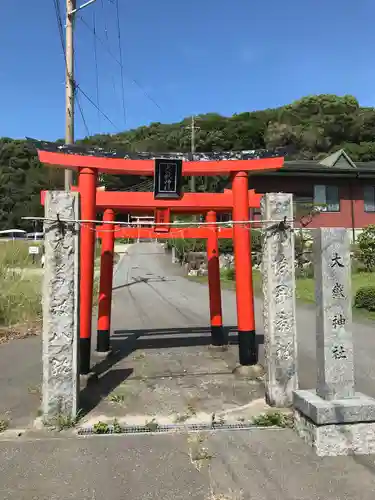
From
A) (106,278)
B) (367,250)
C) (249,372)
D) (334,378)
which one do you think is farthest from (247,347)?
(367,250)

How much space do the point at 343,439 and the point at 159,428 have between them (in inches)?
75.6

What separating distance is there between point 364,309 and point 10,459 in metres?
11.1

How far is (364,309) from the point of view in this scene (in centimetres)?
1245

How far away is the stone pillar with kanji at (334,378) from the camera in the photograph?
3846 mm

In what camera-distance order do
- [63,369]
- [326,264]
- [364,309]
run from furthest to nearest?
[364,309] → [63,369] → [326,264]

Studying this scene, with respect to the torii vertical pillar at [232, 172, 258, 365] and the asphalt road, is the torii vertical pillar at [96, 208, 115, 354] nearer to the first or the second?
the torii vertical pillar at [232, 172, 258, 365]

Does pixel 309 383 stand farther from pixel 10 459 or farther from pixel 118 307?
pixel 118 307

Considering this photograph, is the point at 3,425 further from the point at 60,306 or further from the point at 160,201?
the point at 160,201

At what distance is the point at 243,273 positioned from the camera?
20.2 ft

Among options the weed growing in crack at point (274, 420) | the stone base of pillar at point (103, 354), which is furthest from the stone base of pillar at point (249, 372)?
the stone base of pillar at point (103, 354)

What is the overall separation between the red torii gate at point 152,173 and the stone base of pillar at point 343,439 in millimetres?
2441

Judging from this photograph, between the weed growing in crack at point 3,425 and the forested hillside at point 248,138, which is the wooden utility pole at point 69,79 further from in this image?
the forested hillside at point 248,138

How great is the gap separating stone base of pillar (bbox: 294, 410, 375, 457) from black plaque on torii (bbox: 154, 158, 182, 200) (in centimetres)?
385

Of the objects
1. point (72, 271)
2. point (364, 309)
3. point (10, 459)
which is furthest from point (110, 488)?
point (364, 309)
